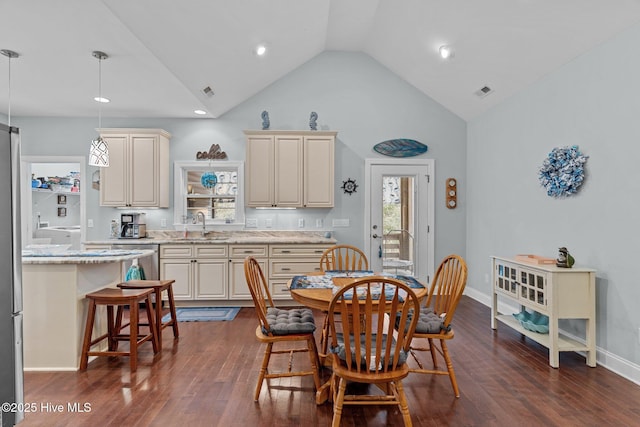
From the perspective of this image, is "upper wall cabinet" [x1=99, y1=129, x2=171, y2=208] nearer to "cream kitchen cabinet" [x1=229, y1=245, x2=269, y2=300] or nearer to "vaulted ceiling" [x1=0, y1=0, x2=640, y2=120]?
"vaulted ceiling" [x1=0, y1=0, x2=640, y2=120]

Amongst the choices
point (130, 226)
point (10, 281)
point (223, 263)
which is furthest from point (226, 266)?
point (10, 281)

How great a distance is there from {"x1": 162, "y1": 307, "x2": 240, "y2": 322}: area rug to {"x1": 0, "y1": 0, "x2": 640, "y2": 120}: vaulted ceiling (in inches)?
103

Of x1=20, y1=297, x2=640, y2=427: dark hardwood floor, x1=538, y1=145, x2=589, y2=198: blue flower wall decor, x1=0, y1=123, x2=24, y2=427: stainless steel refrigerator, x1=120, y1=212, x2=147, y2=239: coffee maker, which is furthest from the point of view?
x1=120, y1=212, x2=147, y2=239: coffee maker

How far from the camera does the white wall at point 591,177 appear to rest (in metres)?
2.73

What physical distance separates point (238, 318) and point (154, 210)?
86.1 inches

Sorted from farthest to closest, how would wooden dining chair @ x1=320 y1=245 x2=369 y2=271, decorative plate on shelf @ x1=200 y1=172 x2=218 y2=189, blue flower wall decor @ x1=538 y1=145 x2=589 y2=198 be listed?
decorative plate on shelf @ x1=200 y1=172 x2=218 y2=189
wooden dining chair @ x1=320 y1=245 x2=369 y2=271
blue flower wall decor @ x1=538 y1=145 x2=589 y2=198

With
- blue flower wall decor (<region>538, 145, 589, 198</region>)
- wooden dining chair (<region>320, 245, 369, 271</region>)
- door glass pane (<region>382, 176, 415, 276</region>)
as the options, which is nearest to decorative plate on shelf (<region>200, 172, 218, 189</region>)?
wooden dining chair (<region>320, 245, 369, 271</region>)

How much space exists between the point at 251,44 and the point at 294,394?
11.7 ft

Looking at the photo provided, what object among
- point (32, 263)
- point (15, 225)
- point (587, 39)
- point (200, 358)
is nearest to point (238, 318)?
point (200, 358)

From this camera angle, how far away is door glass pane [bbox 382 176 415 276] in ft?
17.6

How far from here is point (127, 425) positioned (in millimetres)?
2100

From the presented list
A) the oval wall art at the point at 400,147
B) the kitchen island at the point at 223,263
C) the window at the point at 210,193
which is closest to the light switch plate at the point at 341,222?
the kitchen island at the point at 223,263

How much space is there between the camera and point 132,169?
15.9 ft

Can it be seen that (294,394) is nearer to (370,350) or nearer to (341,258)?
(370,350)
